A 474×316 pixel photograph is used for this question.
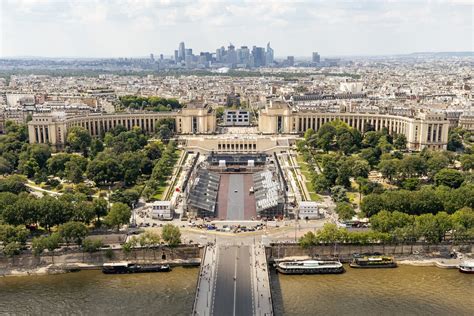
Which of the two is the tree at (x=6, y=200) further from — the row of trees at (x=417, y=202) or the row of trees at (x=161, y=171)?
the row of trees at (x=417, y=202)

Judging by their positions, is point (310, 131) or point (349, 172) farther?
point (310, 131)

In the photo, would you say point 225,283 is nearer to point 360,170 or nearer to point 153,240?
point 153,240

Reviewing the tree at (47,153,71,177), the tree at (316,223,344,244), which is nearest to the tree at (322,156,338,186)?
the tree at (316,223,344,244)

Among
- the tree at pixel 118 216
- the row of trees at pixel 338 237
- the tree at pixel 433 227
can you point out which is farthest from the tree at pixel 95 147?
the tree at pixel 433 227

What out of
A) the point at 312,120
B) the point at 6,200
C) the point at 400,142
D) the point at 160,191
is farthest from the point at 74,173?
the point at 312,120

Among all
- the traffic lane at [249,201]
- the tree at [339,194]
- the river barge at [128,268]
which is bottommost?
the river barge at [128,268]

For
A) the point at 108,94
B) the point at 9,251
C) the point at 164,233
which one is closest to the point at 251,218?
the point at 164,233

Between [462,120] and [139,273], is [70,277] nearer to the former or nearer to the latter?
[139,273]
